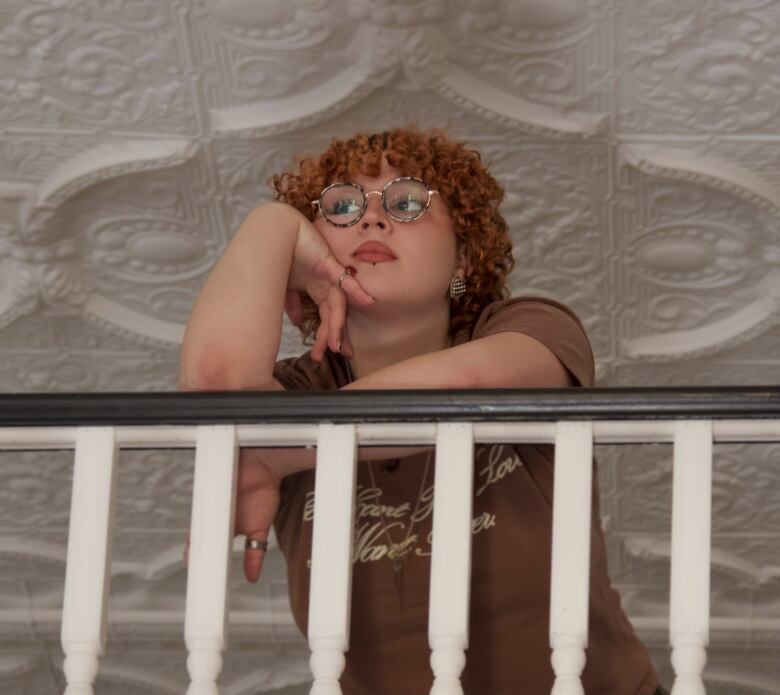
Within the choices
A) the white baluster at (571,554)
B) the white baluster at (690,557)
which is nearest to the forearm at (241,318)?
the white baluster at (571,554)

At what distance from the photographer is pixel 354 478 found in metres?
2.88

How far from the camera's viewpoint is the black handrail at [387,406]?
2834 millimetres

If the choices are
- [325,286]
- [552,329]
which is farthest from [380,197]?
[552,329]

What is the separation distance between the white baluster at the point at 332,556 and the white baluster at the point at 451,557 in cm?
15

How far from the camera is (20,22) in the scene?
22.4 ft

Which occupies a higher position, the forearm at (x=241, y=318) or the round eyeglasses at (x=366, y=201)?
the round eyeglasses at (x=366, y=201)

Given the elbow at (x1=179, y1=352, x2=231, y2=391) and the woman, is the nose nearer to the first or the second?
the woman

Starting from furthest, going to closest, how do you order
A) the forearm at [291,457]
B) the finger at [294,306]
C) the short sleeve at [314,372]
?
the finger at [294,306], the short sleeve at [314,372], the forearm at [291,457]

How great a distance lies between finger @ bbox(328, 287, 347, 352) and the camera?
3.37 metres

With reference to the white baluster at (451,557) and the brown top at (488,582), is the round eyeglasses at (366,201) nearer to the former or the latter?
the brown top at (488,582)

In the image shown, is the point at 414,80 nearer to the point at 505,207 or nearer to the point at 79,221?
the point at 505,207

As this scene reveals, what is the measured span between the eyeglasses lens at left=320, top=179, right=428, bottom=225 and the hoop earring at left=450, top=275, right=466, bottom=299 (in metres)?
0.17

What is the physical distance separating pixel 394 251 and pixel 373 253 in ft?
0.15

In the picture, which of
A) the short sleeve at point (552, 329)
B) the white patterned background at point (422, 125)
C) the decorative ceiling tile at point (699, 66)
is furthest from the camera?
the white patterned background at point (422, 125)
